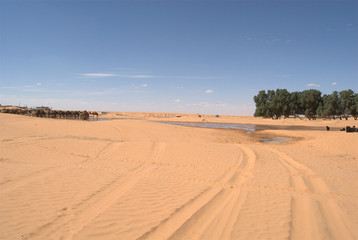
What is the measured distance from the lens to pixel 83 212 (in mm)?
4422

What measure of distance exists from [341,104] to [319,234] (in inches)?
2965

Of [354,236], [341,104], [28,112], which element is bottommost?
[354,236]

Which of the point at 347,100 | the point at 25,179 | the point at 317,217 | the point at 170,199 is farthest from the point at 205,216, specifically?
the point at 347,100

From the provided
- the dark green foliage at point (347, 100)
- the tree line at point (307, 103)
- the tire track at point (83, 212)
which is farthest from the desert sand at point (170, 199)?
the dark green foliage at point (347, 100)

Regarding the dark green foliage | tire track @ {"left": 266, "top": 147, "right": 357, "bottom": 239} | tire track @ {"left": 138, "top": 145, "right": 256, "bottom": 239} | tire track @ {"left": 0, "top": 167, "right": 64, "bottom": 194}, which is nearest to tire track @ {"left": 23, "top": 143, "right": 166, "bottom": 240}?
tire track @ {"left": 138, "top": 145, "right": 256, "bottom": 239}

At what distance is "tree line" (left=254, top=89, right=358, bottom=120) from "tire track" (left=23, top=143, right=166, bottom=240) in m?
67.7

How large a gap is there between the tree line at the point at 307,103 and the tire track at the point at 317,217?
6462 centimetres

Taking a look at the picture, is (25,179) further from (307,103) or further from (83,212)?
(307,103)

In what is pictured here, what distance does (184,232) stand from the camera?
153 inches

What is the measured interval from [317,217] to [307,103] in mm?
71905

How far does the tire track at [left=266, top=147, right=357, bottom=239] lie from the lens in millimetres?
4044

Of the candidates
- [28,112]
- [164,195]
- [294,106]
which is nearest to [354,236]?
[164,195]

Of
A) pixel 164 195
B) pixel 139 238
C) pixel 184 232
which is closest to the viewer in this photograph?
pixel 139 238

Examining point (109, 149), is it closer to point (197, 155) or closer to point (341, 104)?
point (197, 155)
